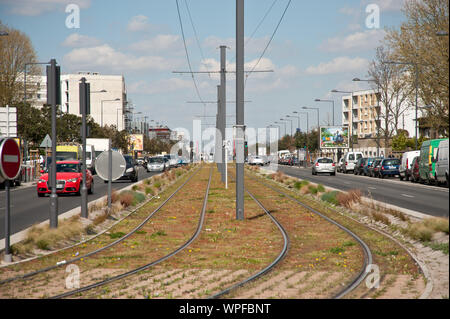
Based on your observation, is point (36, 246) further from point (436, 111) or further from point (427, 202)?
point (436, 111)

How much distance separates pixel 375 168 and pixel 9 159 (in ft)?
149

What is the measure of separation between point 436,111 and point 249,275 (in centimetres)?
4077

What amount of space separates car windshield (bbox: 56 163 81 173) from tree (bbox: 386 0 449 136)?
24.7 metres

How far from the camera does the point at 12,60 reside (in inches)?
2514

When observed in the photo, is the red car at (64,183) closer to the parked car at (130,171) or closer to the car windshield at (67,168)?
the car windshield at (67,168)

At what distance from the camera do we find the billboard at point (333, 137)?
8962cm

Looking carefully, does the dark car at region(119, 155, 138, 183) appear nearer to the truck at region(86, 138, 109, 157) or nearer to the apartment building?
the truck at region(86, 138, 109, 157)

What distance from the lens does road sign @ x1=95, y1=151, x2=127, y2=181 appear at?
1903 centimetres

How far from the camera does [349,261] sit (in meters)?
11.0

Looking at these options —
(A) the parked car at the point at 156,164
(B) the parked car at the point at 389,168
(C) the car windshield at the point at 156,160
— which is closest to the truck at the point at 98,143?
(A) the parked car at the point at 156,164

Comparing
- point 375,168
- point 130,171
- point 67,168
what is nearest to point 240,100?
point 67,168

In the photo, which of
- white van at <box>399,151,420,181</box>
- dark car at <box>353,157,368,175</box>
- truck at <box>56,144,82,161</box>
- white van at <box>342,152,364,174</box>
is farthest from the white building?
white van at <box>399,151,420,181</box>

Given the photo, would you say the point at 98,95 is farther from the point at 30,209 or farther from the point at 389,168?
the point at 30,209

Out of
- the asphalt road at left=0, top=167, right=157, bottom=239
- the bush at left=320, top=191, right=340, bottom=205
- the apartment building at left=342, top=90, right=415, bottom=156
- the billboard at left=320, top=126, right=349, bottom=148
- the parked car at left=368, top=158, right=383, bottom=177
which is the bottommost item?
the asphalt road at left=0, top=167, right=157, bottom=239
